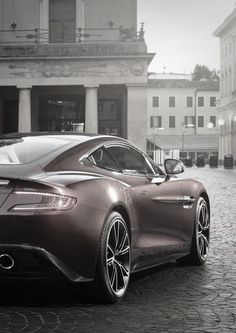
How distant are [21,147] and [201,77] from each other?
4838 inches

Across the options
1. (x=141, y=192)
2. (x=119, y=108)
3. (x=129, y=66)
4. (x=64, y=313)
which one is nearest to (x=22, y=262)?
(x=64, y=313)

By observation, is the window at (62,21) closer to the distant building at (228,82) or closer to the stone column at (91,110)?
the stone column at (91,110)

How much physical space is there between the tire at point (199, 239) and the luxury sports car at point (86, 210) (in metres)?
0.33

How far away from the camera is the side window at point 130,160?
20.5 feet

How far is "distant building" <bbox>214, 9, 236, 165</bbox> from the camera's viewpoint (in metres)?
81.2

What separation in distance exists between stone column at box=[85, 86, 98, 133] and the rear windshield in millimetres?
28914

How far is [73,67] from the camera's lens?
34688 millimetres

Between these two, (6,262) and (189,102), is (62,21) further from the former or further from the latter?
(189,102)

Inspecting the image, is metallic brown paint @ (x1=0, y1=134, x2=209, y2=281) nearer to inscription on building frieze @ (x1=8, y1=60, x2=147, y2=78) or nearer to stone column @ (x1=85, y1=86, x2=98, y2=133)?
inscription on building frieze @ (x1=8, y1=60, x2=147, y2=78)

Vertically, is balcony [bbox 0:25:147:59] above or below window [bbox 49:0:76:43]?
below

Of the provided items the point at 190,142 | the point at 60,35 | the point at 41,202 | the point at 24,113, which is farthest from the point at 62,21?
the point at 190,142

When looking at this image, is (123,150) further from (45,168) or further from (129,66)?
(129,66)

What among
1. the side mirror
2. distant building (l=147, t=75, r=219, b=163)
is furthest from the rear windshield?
distant building (l=147, t=75, r=219, b=163)

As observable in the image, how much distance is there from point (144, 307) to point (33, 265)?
3.15 ft
